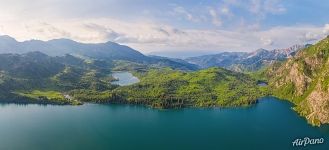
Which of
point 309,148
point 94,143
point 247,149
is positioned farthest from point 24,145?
point 309,148

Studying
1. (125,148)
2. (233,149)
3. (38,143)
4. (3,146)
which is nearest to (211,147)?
(233,149)

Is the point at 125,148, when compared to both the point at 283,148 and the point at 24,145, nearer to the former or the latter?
the point at 24,145

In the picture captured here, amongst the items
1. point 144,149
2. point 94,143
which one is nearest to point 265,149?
point 144,149

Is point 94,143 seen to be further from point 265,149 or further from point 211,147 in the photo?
point 265,149

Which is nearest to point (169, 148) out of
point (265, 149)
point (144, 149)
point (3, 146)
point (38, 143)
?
point (144, 149)

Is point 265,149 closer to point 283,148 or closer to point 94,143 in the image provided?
point 283,148
